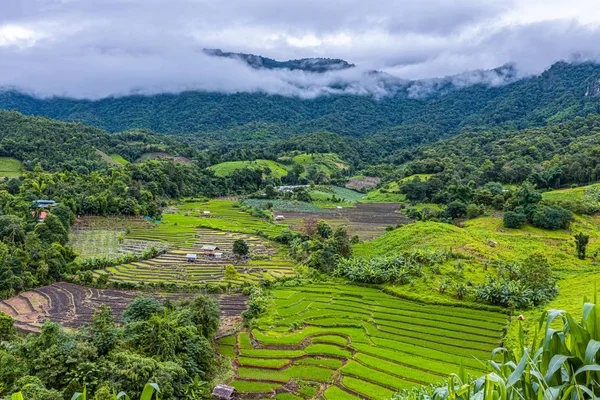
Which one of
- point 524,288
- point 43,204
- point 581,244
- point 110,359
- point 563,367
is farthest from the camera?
point 43,204

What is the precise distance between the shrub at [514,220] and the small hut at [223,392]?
154 feet

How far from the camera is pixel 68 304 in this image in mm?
39438

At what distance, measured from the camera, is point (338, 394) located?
2506 centimetres

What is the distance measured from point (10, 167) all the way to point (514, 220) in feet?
358

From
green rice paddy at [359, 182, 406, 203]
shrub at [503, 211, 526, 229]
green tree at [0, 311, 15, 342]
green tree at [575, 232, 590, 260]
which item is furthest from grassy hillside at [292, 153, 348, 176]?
green tree at [0, 311, 15, 342]

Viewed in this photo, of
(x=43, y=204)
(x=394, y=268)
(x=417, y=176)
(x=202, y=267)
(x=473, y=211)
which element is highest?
(x=417, y=176)

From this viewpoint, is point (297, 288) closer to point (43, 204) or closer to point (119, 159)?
point (43, 204)

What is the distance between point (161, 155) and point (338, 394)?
429ft

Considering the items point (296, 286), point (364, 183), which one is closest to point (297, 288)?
point (296, 286)

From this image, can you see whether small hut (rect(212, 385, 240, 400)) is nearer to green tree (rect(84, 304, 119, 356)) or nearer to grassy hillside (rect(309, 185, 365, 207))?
green tree (rect(84, 304, 119, 356))

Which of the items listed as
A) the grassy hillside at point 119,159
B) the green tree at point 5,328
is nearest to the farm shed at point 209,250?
the green tree at point 5,328

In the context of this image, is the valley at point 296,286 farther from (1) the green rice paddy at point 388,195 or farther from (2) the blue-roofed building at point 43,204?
(2) the blue-roofed building at point 43,204

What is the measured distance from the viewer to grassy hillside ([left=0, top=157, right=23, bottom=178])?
94231 mm

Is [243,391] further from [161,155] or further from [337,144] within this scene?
[337,144]
